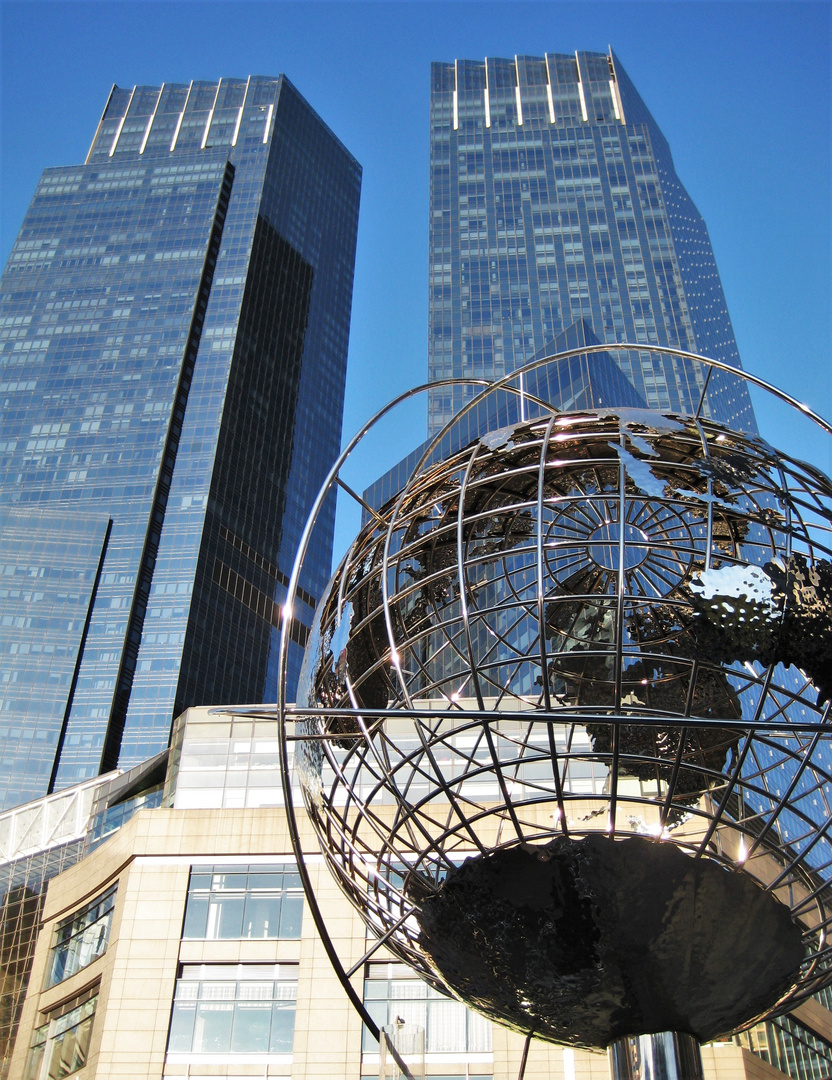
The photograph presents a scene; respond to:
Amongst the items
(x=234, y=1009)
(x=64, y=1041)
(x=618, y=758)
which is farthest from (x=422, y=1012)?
(x=618, y=758)

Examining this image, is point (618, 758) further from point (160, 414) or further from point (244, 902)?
point (160, 414)

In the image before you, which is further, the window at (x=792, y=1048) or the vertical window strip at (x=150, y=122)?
the vertical window strip at (x=150, y=122)

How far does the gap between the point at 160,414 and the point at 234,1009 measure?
72.0 metres

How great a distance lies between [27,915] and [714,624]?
34.9 metres

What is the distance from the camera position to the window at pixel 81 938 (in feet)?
73.0

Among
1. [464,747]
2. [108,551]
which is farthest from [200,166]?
[464,747]

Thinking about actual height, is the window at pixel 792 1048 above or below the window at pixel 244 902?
below

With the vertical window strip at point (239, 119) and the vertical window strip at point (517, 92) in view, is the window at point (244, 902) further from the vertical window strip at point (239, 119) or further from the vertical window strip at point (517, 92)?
the vertical window strip at point (517, 92)

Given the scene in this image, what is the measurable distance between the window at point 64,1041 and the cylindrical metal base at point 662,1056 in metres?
18.3

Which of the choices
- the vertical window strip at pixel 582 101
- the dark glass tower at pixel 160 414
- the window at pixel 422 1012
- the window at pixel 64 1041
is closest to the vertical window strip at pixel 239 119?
the dark glass tower at pixel 160 414

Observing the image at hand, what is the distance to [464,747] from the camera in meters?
24.7

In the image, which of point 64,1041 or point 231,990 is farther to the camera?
point 64,1041

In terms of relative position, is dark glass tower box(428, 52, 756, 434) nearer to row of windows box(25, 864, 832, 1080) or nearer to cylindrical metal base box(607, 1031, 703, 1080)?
row of windows box(25, 864, 832, 1080)

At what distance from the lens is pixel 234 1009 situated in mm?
20344
